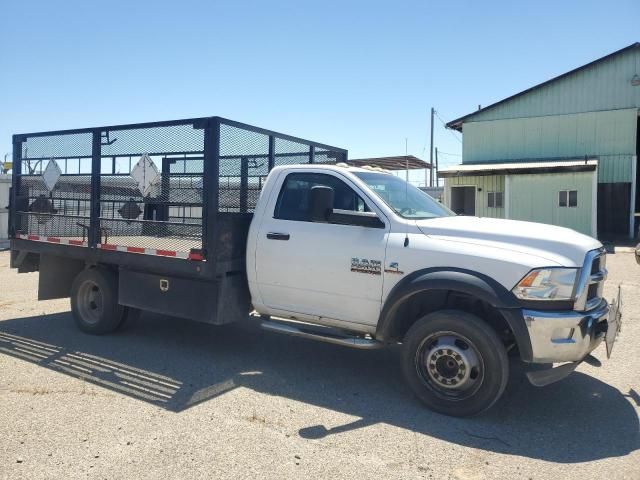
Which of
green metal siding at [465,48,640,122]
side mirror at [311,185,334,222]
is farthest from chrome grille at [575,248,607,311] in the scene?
green metal siding at [465,48,640,122]

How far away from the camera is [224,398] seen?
4602 millimetres

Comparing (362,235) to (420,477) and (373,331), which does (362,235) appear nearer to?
(373,331)

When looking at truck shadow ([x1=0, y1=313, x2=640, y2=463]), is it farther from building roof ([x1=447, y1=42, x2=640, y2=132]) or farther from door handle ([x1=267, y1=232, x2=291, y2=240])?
building roof ([x1=447, y1=42, x2=640, y2=132])

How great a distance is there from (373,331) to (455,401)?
96cm

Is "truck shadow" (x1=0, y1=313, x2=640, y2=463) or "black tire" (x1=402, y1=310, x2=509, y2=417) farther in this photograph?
"black tire" (x1=402, y1=310, x2=509, y2=417)

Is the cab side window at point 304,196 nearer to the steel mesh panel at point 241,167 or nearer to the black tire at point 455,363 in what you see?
the steel mesh panel at point 241,167

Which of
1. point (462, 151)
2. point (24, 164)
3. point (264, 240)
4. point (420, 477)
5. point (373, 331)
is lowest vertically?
point (420, 477)

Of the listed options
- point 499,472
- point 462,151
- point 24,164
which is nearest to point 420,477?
point 499,472

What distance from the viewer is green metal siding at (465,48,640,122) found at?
78.4 ft

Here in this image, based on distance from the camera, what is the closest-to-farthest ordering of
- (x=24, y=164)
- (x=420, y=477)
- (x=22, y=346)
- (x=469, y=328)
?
1. (x=420, y=477)
2. (x=469, y=328)
3. (x=22, y=346)
4. (x=24, y=164)

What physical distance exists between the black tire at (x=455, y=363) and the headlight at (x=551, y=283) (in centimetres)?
49

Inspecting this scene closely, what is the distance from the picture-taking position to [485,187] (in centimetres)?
2528

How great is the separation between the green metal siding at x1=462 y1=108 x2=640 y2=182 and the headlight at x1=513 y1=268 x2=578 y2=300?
23.1 m

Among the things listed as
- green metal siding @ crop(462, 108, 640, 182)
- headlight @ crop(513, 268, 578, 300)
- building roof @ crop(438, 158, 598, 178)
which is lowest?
headlight @ crop(513, 268, 578, 300)
